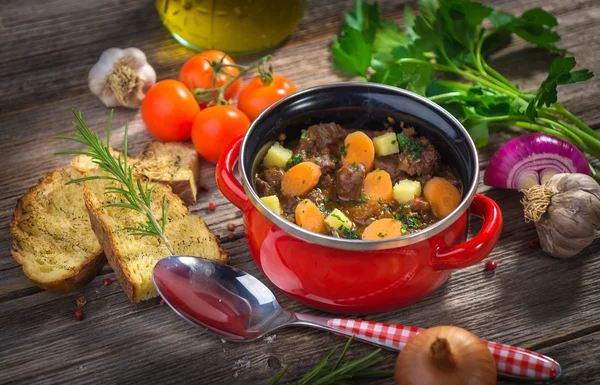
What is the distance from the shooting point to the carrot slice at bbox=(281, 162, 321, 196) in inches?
92.4

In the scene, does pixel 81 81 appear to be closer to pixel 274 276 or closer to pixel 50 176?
pixel 50 176

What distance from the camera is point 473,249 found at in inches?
81.9

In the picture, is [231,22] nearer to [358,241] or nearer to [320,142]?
[320,142]

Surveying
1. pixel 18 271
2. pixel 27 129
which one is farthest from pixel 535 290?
pixel 27 129

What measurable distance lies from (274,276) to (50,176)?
110 cm

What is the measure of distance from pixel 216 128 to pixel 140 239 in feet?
2.05

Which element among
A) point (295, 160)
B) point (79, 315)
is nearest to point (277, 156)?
point (295, 160)

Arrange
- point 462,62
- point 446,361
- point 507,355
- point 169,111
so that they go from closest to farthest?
point 446,361 < point 507,355 < point 169,111 < point 462,62

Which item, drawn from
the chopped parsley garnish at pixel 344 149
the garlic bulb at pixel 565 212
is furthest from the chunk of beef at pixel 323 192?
the garlic bulb at pixel 565 212

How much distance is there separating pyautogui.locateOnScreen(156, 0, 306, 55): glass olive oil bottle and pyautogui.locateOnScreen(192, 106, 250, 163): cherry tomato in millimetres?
570

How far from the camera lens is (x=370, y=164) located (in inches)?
95.9

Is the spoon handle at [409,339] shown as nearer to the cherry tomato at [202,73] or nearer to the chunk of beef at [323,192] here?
the chunk of beef at [323,192]

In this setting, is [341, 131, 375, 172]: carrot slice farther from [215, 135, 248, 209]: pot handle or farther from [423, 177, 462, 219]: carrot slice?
[215, 135, 248, 209]: pot handle

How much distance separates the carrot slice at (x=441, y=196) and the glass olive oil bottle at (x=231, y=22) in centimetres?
142
